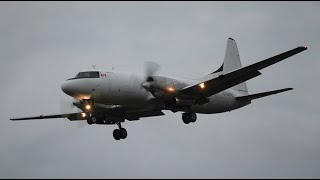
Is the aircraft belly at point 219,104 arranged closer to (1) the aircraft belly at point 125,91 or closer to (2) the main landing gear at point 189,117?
(2) the main landing gear at point 189,117

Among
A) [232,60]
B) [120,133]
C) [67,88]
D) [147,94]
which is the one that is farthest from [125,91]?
[232,60]

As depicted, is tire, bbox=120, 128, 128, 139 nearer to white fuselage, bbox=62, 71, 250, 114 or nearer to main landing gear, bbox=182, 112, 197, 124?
white fuselage, bbox=62, 71, 250, 114

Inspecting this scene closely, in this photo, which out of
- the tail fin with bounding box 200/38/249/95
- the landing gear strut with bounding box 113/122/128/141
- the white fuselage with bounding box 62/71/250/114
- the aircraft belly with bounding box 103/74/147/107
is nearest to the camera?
the white fuselage with bounding box 62/71/250/114

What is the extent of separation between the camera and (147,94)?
37.2 m

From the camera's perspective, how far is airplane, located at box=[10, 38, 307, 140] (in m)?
35.5

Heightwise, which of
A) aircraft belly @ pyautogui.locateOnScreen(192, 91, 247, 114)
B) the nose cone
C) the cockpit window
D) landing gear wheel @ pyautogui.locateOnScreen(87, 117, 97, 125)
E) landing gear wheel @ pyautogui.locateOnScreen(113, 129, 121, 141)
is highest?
the cockpit window

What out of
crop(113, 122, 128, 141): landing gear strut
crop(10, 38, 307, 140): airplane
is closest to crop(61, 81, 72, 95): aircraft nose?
crop(10, 38, 307, 140): airplane

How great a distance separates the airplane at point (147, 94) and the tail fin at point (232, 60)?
5.33 feet

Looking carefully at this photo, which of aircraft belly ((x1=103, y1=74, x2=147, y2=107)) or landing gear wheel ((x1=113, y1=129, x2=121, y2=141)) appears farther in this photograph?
landing gear wheel ((x1=113, y1=129, x2=121, y2=141))

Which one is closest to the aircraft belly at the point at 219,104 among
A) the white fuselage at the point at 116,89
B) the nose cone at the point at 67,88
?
the white fuselage at the point at 116,89

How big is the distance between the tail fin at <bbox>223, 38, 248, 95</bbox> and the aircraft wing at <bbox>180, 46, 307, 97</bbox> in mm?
5714

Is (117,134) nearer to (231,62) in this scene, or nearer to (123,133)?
(123,133)

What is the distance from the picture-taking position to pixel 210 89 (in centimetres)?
3822

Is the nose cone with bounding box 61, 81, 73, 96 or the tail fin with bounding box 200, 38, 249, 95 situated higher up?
the tail fin with bounding box 200, 38, 249, 95
